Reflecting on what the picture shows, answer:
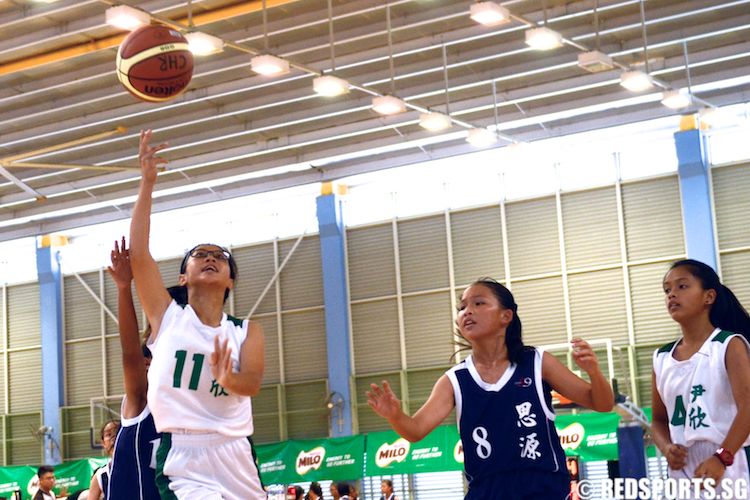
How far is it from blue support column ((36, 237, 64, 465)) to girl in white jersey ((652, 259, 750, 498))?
83.0ft

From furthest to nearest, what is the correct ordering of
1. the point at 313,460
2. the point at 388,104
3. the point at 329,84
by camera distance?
the point at 313,460 → the point at 388,104 → the point at 329,84

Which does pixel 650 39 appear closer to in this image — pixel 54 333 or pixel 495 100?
pixel 495 100

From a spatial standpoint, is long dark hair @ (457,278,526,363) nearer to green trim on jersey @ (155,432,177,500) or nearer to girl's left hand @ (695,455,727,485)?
girl's left hand @ (695,455,727,485)

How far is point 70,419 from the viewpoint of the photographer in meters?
28.9

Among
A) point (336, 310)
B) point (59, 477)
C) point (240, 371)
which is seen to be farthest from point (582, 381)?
point (59, 477)

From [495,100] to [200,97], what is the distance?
559cm

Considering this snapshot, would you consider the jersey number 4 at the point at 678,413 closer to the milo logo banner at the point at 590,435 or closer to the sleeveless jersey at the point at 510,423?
the sleeveless jersey at the point at 510,423

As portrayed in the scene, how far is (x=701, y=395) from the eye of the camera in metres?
5.30

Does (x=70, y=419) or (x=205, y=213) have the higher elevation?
(x=205, y=213)

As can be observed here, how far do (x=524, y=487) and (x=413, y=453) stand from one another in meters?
17.0

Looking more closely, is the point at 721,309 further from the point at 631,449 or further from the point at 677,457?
the point at 631,449

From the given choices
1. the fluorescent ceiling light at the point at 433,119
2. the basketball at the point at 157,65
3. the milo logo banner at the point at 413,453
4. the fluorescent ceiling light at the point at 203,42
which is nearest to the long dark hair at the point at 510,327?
the basketball at the point at 157,65

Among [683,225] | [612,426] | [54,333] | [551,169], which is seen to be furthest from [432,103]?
[54,333]

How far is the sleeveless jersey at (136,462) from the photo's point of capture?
545 centimetres
